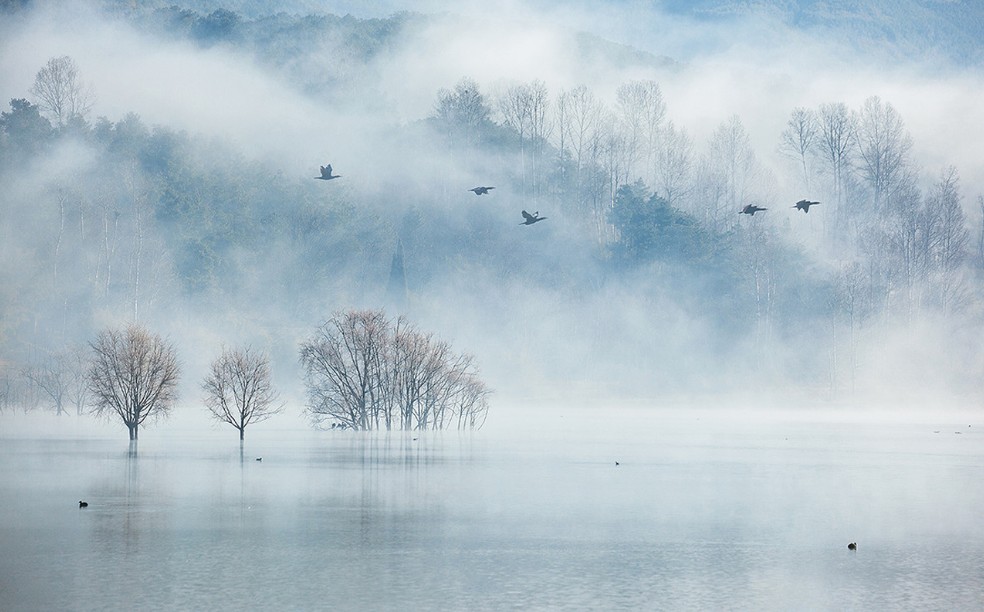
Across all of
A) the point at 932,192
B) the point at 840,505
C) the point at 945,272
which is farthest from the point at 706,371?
the point at 840,505

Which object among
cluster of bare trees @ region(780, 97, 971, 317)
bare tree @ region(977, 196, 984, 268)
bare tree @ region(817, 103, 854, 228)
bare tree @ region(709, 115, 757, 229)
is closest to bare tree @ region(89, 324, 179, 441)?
cluster of bare trees @ region(780, 97, 971, 317)

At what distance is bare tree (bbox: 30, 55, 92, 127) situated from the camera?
472ft

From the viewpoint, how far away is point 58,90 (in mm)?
144875

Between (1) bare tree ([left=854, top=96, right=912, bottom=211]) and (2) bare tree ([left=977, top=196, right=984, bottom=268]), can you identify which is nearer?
(1) bare tree ([left=854, top=96, right=912, bottom=211])

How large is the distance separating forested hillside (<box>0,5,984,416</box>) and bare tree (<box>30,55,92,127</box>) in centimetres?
68

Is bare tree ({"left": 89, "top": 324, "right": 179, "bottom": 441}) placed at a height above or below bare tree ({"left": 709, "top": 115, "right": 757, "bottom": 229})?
below

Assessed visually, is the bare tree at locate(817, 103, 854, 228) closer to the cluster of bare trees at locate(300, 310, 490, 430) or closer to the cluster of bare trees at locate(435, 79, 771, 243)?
the cluster of bare trees at locate(435, 79, 771, 243)

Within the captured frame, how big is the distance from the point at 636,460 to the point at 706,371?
8240 cm

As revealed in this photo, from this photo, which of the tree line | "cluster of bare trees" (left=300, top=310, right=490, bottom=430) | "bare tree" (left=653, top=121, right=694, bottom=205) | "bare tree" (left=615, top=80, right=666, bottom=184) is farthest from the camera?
"bare tree" (left=615, top=80, right=666, bottom=184)

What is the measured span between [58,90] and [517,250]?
5912cm

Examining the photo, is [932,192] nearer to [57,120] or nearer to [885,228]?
[885,228]

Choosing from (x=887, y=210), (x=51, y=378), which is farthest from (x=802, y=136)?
(x=51, y=378)

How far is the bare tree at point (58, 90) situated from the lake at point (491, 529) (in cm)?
9768

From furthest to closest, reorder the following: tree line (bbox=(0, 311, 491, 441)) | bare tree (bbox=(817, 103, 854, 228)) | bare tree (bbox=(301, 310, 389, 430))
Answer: bare tree (bbox=(817, 103, 854, 228)) → bare tree (bbox=(301, 310, 389, 430)) → tree line (bbox=(0, 311, 491, 441))
